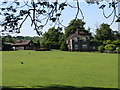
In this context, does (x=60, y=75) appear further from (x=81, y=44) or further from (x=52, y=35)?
(x=81, y=44)

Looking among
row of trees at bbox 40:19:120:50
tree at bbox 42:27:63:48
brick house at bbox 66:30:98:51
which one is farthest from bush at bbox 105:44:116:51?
tree at bbox 42:27:63:48

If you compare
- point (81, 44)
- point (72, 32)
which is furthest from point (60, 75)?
point (81, 44)

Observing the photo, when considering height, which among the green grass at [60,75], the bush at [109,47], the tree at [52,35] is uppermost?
the tree at [52,35]

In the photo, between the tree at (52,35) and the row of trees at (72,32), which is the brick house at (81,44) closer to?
the row of trees at (72,32)

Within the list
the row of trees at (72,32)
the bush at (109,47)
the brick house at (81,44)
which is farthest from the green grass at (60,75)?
the brick house at (81,44)

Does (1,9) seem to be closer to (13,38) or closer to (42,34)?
(13,38)

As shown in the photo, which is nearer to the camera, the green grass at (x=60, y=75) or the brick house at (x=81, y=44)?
the green grass at (x=60, y=75)

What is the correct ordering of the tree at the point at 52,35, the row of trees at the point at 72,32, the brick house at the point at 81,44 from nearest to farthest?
the tree at the point at 52,35
the row of trees at the point at 72,32
the brick house at the point at 81,44

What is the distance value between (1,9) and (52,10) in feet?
3.27

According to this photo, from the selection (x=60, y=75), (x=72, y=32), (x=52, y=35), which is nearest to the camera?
(x=60, y=75)

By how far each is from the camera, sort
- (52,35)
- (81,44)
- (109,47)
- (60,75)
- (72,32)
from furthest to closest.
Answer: (81,44) → (109,47) → (72,32) → (52,35) → (60,75)

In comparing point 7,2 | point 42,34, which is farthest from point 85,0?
point 7,2

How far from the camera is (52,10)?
15.2 feet

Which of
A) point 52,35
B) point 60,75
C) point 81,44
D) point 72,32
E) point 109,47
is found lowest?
point 60,75
